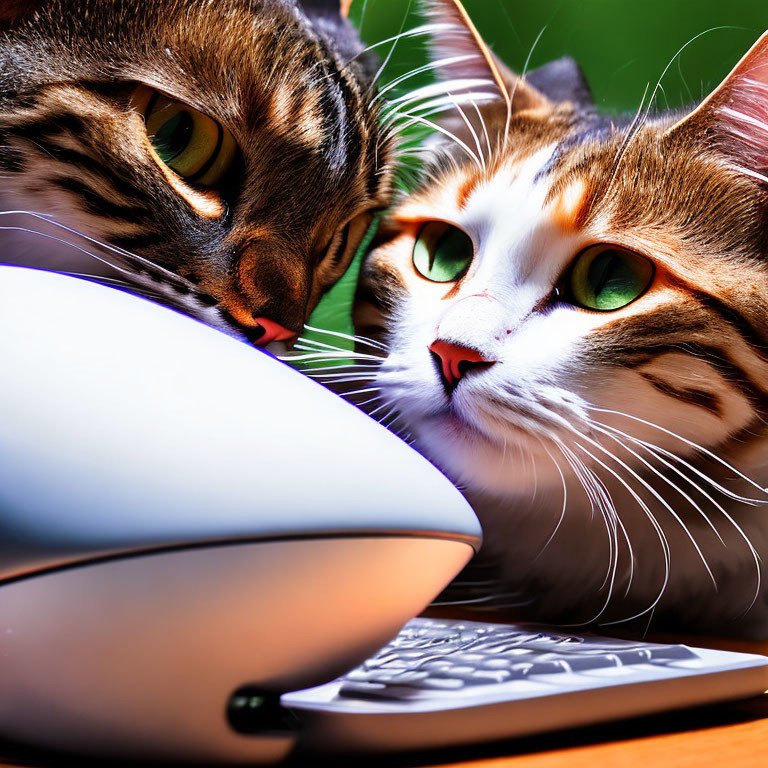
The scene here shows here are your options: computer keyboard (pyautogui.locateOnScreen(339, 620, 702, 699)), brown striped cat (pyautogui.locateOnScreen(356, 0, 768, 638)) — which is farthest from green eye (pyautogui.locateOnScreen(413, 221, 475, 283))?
computer keyboard (pyautogui.locateOnScreen(339, 620, 702, 699))

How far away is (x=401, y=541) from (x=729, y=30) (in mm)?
538

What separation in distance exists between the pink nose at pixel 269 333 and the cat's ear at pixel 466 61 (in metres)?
0.27

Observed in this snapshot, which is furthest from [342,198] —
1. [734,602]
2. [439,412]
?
[734,602]

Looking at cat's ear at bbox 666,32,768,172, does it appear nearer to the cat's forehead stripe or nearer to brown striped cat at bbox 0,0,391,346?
the cat's forehead stripe

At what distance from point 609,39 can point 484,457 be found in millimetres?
372

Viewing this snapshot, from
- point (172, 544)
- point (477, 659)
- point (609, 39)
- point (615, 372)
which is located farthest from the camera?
point (609, 39)

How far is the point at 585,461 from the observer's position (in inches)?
21.8

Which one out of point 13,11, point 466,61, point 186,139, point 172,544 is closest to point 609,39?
point 466,61

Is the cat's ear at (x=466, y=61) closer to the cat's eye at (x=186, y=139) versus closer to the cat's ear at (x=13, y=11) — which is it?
the cat's eye at (x=186, y=139)

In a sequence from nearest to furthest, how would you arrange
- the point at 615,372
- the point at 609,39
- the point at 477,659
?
the point at 477,659, the point at 615,372, the point at 609,39

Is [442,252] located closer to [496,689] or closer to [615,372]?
[615,372]

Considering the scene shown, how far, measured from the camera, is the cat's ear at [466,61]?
666 millimetres

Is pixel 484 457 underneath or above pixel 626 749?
above

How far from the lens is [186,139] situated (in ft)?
1.89
